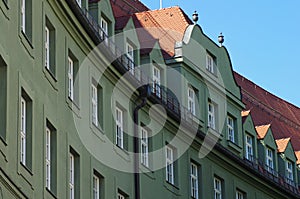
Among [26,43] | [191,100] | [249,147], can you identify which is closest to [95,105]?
[26,43]

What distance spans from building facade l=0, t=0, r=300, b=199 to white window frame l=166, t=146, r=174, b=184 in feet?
0.23

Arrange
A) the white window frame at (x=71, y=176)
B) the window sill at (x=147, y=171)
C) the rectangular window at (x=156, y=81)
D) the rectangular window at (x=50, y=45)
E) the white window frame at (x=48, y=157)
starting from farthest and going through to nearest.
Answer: the rectangular window at (x=156, y=81), the window sill at (x=147, y=171), the white window frame at (x=71, y=176), the rectangular window at (x=50, y=45), the white window frame at (x=48, y=157)

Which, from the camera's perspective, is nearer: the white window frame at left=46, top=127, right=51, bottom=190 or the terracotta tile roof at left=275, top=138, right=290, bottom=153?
the white window frame at left=46, top=127, right=51, bottom=190

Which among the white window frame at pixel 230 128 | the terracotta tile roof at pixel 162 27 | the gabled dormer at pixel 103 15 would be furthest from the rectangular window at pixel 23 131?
the white window frame at pixel 230 128

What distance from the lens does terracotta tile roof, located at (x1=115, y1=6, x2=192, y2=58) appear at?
44.0 meters

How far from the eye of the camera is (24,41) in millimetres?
30609

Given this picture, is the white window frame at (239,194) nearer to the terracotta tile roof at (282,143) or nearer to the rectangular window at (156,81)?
the terracotta tile roof at (282,143)

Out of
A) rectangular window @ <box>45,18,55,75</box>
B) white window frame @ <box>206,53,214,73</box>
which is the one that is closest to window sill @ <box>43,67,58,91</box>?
rectangular window @ <box>45,18,55,75</box>

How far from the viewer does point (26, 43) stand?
3078cm

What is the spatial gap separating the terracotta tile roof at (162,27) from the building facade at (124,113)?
73 mm

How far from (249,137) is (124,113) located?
495 inches

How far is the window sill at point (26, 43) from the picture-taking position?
3041 centimetres

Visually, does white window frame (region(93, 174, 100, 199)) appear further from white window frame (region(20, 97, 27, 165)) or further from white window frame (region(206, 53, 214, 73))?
white window frame (region(206, 53, 214, 73))

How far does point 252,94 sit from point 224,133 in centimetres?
1187
